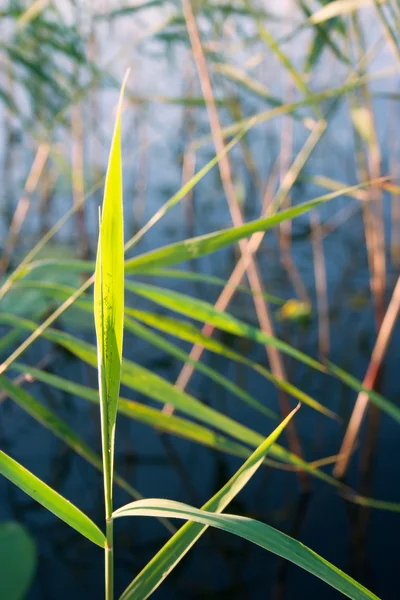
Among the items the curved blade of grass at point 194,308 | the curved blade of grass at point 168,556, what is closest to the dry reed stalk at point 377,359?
the curved blade of grass at point 194,308

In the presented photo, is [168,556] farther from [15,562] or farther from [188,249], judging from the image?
[15,562]

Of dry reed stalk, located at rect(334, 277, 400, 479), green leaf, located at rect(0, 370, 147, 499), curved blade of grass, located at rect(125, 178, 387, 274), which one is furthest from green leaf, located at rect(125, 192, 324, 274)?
dry reed stalk, located at rect(334, 277, 400, 479)

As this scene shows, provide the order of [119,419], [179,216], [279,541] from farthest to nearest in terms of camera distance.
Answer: [179,216] → [119,419] → [279,541]

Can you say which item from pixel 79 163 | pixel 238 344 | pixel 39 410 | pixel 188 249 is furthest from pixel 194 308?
pixel 238 344

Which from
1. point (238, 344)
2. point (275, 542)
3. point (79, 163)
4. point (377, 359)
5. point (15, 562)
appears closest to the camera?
point (275, 542)

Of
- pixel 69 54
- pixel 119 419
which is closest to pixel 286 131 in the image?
pixel 69 54

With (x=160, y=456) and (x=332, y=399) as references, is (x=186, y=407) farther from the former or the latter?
(x=332, y=399)

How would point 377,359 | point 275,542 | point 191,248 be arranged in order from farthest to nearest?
point 377,359
point 191,248
point 275,542
